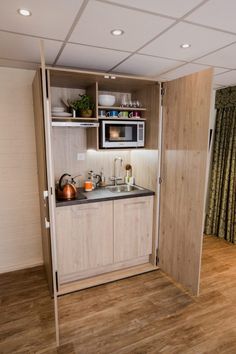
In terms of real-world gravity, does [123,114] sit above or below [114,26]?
below

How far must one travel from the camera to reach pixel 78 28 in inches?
63.4

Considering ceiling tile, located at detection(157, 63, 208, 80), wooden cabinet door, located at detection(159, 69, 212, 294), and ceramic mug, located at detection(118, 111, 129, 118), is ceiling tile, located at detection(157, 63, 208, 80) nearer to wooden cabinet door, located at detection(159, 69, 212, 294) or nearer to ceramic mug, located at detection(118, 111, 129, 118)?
wooden cabinet door, located at detection(159, 69, 212, 294)

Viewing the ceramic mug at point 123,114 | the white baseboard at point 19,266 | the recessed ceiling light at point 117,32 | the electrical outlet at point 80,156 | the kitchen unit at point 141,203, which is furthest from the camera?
the electrical outlet at point 80,156

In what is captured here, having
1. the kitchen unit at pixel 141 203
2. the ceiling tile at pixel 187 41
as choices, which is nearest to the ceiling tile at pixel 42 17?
the kitchen unit at pixel 141 203

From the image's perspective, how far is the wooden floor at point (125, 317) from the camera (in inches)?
70.3

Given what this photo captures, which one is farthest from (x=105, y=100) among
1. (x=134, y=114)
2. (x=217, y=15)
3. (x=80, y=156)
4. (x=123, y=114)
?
(x=217, y=15)

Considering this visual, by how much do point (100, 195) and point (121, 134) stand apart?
30.1 inches

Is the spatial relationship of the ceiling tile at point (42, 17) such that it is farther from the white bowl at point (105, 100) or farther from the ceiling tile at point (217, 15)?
the white bowl at point (105, 100)

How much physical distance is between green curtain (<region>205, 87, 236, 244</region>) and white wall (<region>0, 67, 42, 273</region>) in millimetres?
2836

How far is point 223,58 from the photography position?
226 cm

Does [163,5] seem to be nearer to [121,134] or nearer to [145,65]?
[145,65]

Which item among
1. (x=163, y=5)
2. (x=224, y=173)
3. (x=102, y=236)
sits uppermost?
(x=163, y=5)

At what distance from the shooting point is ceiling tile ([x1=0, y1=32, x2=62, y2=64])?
1770mm

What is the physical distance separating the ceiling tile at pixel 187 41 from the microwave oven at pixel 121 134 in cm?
79
